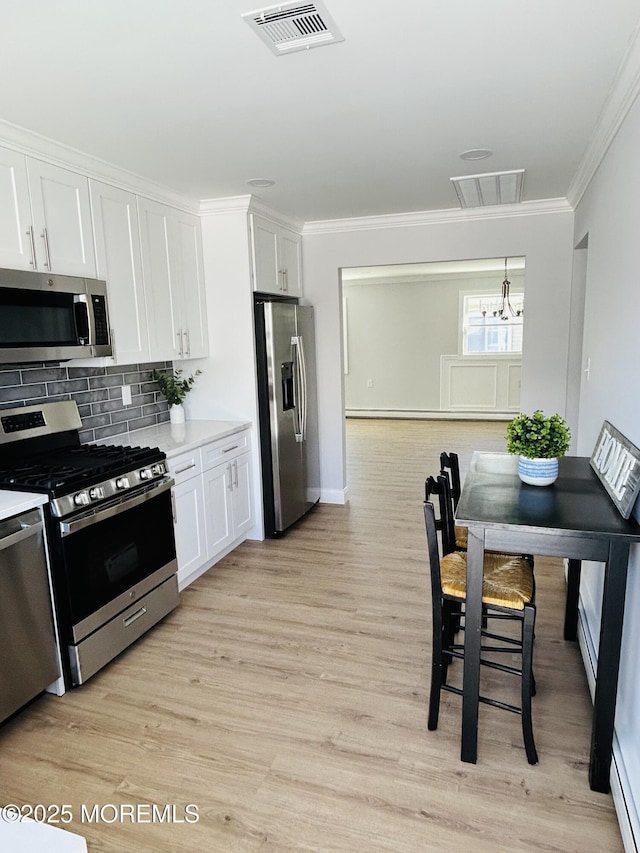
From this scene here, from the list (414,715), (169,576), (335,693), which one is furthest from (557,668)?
(169,576)

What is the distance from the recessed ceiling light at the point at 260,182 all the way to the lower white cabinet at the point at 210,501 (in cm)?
166

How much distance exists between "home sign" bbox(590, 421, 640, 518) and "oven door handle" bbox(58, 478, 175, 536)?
211cm

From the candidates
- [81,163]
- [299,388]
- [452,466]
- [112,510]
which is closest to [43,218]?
[81,163]

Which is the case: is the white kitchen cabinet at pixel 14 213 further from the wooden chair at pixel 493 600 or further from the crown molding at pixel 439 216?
the crown molding at pixel 439 216

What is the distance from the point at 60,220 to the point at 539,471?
2.56 m

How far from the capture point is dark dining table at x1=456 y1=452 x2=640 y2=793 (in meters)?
1.74

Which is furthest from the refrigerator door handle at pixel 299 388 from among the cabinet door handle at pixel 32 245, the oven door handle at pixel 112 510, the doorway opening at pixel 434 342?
the doorway opening at pixel 434 342

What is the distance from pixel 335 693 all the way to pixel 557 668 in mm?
1046

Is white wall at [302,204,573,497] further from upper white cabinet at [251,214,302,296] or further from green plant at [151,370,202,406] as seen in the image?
green plant at [151,370,202,406]

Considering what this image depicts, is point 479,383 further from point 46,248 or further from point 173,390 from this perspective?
point 46,248

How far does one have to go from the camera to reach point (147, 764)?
2.04 m

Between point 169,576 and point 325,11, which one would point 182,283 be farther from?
point 325,11

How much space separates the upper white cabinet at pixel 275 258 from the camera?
3990mm

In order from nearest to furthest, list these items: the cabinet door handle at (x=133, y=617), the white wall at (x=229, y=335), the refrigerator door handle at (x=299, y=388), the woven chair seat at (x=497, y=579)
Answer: the woven chair seat at (x=497, y=579)
the cabinet door handle at (x=133, y=617)
the white wall at (x=229, y=335)
the refrigerator door handle at (x=299, y=388)
